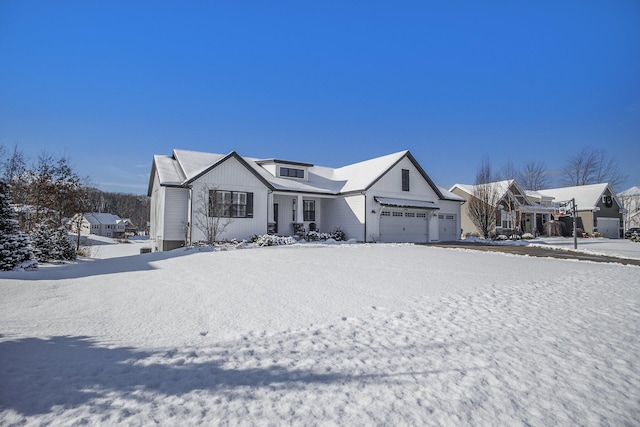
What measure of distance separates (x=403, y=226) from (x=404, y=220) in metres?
0.44

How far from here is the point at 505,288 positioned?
7863 millimetres

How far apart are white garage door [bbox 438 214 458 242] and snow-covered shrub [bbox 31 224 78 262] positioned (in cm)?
2327

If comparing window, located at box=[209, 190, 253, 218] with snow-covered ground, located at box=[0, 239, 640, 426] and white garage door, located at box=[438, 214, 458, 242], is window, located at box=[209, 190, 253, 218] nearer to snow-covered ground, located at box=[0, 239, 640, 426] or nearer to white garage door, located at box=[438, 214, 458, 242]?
snow-covered ground, located at box=[0, 239, 640, 426]

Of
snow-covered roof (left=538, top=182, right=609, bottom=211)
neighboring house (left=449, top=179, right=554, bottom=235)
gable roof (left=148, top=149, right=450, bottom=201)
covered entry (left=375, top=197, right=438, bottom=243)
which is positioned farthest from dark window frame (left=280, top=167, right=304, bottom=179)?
snow-covered roof (left=538, top=182, right=609, bottom=211)

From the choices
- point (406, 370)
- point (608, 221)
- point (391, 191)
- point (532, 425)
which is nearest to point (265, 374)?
point (406, 370)

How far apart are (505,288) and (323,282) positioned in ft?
13.9

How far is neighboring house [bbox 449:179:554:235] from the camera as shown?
101 feet

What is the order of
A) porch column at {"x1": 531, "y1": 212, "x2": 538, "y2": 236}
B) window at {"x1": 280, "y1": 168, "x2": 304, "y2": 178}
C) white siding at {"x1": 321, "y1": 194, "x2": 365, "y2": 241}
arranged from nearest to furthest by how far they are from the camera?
white siding at {"x1": 321, "y1": 194, "x2": 365, "y2": 241} < window at {"x1": 280, "y1": 168, "x2": 304, "y2": 178} < porch column at {"x1": 531, "y1": 212, "x2": 538, "y2": 236}

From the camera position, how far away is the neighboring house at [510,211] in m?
30.8

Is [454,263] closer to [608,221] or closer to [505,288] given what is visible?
[505,288]

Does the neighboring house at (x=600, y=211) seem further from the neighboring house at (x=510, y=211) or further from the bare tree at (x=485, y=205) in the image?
the bare tree at (x=485, y=205)

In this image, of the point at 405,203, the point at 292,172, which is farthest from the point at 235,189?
the point at 405,203

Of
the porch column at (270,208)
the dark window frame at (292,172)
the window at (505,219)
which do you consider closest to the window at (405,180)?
the dark window frame at (292,172)

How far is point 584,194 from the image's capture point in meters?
40.1
